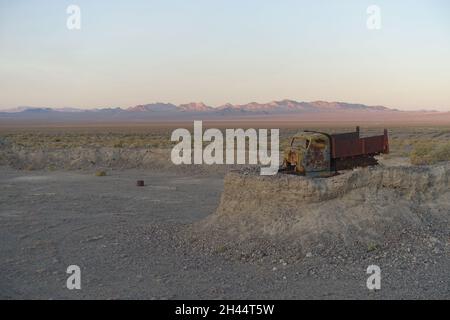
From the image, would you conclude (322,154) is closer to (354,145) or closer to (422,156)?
(354,145)

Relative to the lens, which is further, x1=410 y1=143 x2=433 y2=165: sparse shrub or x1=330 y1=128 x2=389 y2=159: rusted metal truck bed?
x1=410 y1=143 x2=433 y2=165: sparse shrub

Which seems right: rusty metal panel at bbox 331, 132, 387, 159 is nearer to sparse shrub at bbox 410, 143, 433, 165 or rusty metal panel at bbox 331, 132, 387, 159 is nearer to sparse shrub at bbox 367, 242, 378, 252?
sparse shrub at bbox 367, 242, 378, 252

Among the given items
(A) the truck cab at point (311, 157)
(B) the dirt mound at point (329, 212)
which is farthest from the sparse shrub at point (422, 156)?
(B) the dirt mound at point (329, 212)

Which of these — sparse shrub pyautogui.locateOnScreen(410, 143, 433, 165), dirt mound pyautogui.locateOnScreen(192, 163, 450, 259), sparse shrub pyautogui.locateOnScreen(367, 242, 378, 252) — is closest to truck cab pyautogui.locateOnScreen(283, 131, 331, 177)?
dirt mound pyautogui.locateOnScreen(192, 163, 450, 259)

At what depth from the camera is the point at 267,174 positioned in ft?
32.0

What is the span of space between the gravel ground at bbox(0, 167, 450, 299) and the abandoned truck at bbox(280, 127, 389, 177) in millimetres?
3018

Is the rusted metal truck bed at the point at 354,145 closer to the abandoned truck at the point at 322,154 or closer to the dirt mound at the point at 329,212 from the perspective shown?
the abandoned truck at the point at 322,154

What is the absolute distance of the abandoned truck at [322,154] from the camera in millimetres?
11445

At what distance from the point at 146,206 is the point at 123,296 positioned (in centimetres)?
793

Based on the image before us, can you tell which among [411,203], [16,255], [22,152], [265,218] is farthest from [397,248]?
[22,152]

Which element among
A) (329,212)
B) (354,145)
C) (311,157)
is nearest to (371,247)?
(329,212)

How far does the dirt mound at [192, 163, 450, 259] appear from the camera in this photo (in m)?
8.44

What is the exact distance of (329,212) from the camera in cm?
878

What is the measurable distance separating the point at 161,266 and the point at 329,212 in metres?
3.10
